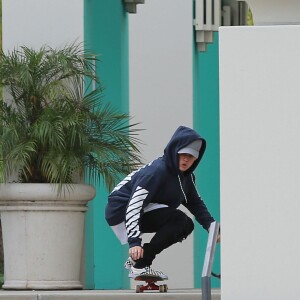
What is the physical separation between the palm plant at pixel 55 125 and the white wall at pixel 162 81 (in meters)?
4.25

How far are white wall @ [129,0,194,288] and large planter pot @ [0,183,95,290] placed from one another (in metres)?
4.55

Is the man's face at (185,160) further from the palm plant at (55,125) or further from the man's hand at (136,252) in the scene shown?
the palm plant at (55,125)

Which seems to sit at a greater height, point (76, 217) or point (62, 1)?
point (62, 1)

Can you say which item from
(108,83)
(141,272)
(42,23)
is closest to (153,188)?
(141,272)

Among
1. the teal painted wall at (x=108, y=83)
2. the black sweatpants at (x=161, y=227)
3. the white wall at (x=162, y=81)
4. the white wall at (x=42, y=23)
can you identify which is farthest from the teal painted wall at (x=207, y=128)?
the black sweatpants at (x=161, y=227)

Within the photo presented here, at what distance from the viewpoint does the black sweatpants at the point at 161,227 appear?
795 centimetres

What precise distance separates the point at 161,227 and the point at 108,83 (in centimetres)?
320

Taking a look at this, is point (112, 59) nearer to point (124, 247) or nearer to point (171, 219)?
point (124, 247)

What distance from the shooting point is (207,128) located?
592 inches

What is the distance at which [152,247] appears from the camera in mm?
7953
